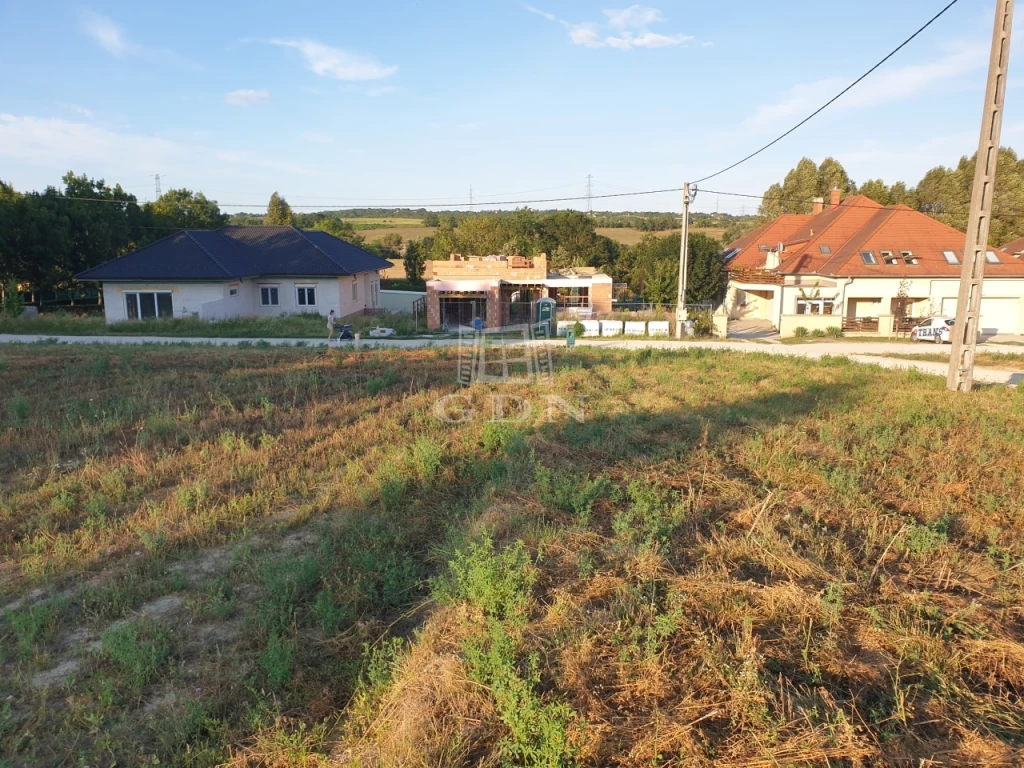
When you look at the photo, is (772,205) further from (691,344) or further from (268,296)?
(268,296)

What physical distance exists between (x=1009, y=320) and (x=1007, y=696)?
3490 cm

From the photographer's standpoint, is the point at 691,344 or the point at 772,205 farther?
the point at 772,205

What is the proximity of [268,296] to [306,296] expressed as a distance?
1945mm

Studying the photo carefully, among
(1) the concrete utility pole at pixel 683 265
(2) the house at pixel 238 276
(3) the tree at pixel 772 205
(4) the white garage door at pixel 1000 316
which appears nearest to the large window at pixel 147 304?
(2) the house at pixel 238 276

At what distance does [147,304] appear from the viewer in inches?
1125

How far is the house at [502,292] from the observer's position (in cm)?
3123

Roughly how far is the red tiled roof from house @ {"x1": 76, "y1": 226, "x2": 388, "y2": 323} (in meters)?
22.7

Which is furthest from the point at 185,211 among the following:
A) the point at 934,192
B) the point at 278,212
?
the point at 934,192

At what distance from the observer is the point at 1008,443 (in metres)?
8.69

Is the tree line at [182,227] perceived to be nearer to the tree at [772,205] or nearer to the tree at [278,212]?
the tree at [278,212]

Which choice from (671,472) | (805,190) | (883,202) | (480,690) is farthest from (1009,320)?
(480,690)

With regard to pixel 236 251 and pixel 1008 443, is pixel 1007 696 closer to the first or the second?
pixel 1008 443

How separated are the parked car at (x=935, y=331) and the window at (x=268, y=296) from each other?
28243 millimetres

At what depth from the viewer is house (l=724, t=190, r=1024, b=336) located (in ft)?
101
